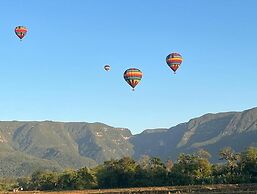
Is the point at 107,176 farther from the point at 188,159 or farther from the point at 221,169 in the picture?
the point at 221,169

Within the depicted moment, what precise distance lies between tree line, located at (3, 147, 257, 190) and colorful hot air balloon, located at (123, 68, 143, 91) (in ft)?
92.9

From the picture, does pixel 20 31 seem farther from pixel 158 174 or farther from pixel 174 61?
pixel 158 174

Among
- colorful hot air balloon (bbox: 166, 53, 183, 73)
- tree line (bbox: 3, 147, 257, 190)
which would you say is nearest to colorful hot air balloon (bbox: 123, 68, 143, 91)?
colorful hot air balloon (bbox: 166, 53, 183, 73)

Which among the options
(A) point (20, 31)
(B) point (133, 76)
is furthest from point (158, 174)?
(A) point (20, 31)

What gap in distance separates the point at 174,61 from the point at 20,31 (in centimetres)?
4012

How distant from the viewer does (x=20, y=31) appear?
11325 centimetres

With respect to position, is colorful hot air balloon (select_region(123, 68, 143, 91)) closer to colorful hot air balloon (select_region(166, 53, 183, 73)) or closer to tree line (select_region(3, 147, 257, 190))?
colorful hot air balloon (select_region(166, 53, 183, 73))

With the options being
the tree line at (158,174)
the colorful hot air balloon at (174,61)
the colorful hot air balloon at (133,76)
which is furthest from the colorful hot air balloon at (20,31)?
the tree line at (158,174)

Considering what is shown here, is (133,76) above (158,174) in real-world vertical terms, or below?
above

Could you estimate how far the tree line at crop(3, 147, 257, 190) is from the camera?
111 metres

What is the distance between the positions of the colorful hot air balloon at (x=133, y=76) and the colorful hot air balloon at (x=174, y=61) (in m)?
7.25

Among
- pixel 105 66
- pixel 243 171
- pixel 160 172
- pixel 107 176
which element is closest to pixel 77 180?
pixel 107 176

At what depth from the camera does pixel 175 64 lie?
10106cm

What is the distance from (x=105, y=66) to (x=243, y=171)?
5439 cm
